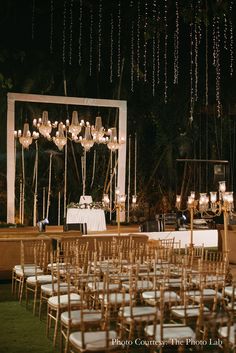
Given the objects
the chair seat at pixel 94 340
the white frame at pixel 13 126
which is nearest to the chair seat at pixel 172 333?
the chair seat at pixel 94 340

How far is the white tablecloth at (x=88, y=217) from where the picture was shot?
13.3m

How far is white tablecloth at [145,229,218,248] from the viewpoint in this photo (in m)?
12.5

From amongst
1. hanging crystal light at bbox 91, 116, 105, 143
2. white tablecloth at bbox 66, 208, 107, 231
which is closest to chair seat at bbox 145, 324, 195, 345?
hanging crystal light at bbox 91, 116, 105, 143

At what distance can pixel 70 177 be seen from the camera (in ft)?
54.2

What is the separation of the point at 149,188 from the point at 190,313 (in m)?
13.0

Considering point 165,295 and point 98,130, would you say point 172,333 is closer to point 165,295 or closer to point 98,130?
point 165,295

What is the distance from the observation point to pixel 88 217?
44.3 feet

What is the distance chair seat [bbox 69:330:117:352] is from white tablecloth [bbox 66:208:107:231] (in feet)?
29.8

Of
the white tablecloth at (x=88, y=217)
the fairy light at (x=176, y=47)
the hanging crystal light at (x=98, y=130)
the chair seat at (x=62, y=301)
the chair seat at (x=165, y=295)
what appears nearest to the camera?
the chair seat at (x=62, y=301)

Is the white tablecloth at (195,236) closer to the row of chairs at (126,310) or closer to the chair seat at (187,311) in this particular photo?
the row of chairs at (126,310)

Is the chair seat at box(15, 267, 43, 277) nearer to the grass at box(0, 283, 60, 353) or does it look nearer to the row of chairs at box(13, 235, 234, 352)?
the row of chairs at box(13, 235, 234, 352)

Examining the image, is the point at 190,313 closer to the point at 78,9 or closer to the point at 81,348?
the point at 81,348

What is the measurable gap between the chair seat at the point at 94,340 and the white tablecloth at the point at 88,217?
9082 mm

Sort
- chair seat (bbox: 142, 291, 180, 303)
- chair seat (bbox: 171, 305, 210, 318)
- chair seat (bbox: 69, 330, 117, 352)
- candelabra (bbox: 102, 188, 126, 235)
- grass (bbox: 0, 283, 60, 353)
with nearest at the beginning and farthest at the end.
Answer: chair seat (bbox: 69, 330, 117, 352)
chair seat (bbox: 171, 305, 210, 318)
grass (bbox: 0, 283, 60, 353)
chair seat (bbox: 142, 291, 180, 303)
candelabra (bbox: 102, 188, 126, 235)
